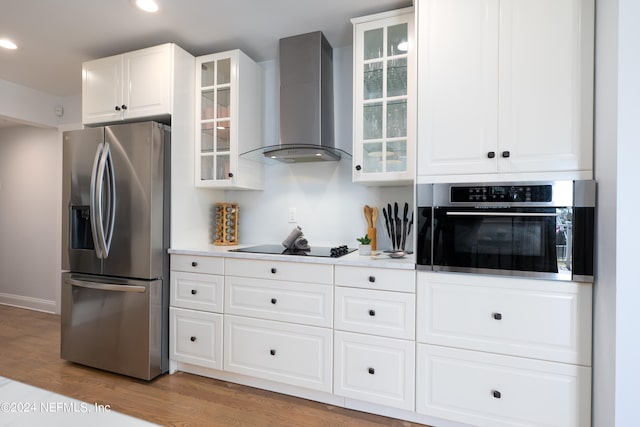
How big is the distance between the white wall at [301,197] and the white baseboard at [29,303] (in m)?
2.68

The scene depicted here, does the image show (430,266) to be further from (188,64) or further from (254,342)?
(188,64)

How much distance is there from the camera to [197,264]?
2.45 meters

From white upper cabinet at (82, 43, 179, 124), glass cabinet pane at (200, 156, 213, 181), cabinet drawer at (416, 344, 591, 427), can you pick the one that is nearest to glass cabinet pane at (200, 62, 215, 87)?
white upper cabinet at (82, 43, 179, 124)

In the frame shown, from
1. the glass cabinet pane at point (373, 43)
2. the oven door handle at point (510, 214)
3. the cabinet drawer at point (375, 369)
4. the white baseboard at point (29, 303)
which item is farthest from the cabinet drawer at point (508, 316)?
the white baseboard at point (29, 303)

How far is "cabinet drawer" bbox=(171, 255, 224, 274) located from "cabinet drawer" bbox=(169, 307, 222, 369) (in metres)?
0.30

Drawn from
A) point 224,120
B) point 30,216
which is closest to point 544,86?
point 224,120

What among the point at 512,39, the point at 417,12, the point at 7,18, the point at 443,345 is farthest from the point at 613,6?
the point at 7,18

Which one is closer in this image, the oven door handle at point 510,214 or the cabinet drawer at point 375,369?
the oven door handle at point 510,214

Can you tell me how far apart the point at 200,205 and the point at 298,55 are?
4.60 feet

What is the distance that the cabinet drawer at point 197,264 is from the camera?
238 cm

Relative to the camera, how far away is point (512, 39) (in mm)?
1724

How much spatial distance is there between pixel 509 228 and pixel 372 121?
3.46ft

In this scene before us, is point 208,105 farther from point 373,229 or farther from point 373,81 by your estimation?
point 373,229

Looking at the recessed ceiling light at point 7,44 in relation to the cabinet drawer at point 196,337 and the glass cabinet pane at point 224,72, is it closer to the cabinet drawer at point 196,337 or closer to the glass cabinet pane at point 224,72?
the glass cabinet pane at point 224,72
